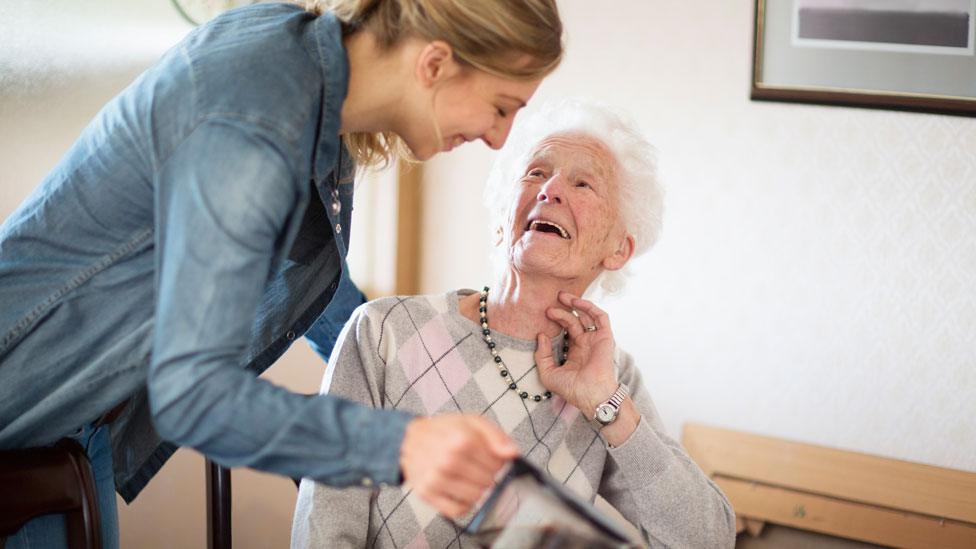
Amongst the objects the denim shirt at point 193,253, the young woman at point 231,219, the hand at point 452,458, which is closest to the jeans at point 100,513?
the young woman at point 231,219

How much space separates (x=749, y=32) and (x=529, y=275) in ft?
3.42

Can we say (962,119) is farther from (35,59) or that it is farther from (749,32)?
(35,59)

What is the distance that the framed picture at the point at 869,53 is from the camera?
2.09 m

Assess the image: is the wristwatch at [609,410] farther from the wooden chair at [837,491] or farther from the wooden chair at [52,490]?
the wooden chair at [837,491]

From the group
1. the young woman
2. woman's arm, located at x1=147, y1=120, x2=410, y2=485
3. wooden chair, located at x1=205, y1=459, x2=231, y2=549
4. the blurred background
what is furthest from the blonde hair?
the blurred background

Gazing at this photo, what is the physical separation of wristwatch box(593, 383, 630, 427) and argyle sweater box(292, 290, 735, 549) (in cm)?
4

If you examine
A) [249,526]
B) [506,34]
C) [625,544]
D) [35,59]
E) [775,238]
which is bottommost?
[249,526]

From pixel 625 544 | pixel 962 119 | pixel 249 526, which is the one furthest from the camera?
pixel 249 526

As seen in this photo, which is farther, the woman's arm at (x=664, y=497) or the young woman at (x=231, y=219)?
the woman's arm at (x=664, y=497)

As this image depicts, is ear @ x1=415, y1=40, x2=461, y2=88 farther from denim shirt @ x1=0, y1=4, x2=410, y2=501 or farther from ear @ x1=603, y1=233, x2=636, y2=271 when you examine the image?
ear @ x1=603, y1=233, x2=636, y2=271

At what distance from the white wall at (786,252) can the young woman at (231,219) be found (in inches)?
51.0

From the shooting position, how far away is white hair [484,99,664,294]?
67.1 inches

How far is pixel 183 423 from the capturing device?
2.61 feet

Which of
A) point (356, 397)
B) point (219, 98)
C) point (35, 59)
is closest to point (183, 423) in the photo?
point (219, 98)
